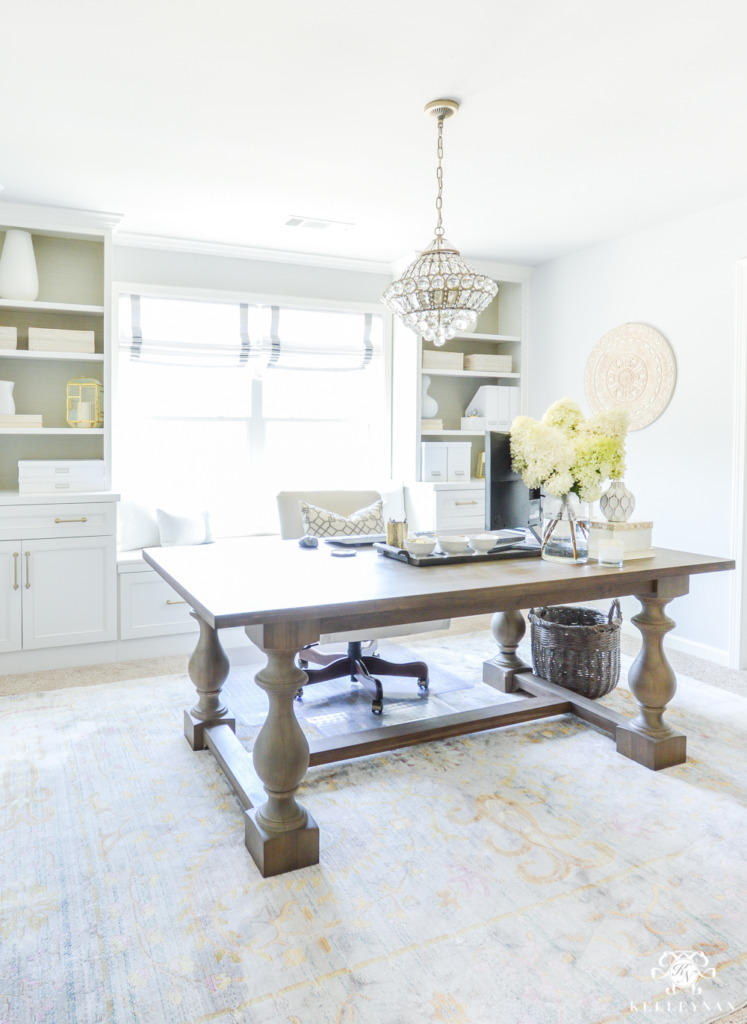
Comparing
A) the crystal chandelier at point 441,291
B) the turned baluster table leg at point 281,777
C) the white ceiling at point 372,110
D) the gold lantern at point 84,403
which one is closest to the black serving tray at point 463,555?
the turned baluster table leg at point 281,777

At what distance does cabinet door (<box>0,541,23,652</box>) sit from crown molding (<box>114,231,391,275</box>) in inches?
78.6

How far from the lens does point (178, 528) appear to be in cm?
424

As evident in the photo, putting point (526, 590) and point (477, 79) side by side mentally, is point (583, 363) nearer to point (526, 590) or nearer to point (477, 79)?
point (477, 79)

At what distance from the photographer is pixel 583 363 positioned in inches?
187

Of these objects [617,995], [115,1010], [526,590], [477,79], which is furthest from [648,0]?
[115,1010]

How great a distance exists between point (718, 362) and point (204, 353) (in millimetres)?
3093

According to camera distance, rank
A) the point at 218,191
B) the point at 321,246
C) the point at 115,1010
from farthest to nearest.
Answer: the point at 321,246 < the point at 218,191 < the point at 115,1010

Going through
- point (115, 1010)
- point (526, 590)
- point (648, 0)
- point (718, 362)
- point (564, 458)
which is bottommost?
point (115, 1010)

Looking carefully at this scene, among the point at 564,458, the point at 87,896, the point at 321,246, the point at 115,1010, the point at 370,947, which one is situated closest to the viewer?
the point at 115,1010

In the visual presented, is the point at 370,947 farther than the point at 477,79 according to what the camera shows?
No

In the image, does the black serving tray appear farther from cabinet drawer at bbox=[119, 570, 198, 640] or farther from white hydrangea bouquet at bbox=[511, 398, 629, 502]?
cabinet drawer at bbox=[119, 570, 198, 640]

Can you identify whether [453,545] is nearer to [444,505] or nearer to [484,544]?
[484,544]

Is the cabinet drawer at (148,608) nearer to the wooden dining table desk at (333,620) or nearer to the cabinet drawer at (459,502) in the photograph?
the wooden dining table desk at (333,620)

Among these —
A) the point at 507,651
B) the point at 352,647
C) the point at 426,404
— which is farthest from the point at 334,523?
the point at 426,404
